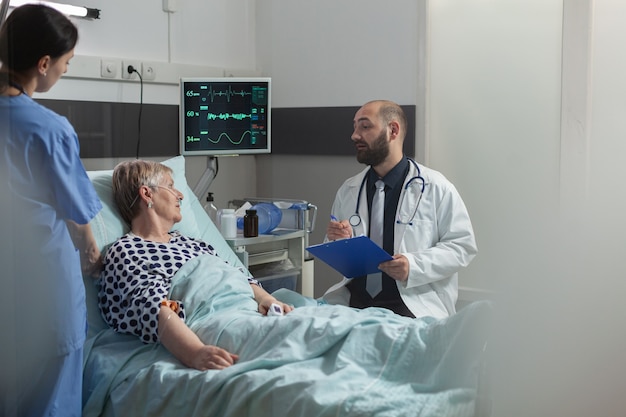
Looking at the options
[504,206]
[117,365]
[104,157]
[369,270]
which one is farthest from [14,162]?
[504,206]

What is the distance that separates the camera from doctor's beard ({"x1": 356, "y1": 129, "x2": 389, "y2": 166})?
230 centimetres

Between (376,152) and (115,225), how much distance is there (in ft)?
2.59

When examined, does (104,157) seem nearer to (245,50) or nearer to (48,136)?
(245,50)

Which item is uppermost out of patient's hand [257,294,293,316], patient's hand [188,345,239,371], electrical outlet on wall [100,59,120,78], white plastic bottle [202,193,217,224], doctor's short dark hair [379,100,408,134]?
electrical outlet on wall [100,59,120,78]

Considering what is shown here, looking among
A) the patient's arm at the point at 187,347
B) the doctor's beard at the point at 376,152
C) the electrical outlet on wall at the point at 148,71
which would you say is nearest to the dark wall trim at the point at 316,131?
the doctor's beard at the point at 376,152

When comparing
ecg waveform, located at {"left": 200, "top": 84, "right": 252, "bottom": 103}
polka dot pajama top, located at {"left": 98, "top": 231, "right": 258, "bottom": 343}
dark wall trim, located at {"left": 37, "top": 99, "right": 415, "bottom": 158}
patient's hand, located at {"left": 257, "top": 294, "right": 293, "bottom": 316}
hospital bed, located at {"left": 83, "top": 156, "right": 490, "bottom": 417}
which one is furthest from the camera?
ecg waveform, located at {"left": 200, "top": 84, "right": 252, "bottom": 103}

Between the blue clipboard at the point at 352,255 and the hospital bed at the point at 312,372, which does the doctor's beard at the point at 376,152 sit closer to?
the blue clipboard at the point at 352,255

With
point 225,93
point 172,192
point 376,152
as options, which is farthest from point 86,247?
point 225,93

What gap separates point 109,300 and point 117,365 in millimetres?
178

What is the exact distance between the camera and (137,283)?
5.98 ft

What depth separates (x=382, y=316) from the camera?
177cm

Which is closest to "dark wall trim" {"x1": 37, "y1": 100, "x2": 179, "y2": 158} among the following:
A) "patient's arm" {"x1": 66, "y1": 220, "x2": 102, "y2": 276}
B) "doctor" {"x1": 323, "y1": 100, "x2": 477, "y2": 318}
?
"patient's arm" {"x1": 66, "y1": 220, "x2": 102, "y2": 276}

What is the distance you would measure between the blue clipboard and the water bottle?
1.56 ft

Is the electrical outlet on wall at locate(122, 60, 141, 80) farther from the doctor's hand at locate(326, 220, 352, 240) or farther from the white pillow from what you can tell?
the doctor's hand at locate(326, 220, 352, 240)
